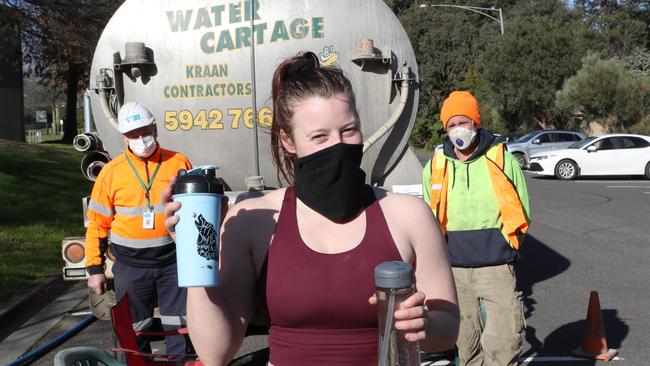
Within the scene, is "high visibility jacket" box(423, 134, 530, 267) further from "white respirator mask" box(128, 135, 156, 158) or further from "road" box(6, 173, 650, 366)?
"white respirator mask" box(128, 135, 156, 158)

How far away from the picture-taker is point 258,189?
207 inches

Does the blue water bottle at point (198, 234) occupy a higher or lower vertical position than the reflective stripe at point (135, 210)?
higher

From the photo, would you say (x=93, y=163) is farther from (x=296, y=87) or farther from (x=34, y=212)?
(x=34, y=212)

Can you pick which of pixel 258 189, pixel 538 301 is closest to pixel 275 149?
pixel 258 189

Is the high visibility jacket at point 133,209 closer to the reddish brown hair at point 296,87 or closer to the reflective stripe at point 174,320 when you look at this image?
the reflective stripe at point 174,320

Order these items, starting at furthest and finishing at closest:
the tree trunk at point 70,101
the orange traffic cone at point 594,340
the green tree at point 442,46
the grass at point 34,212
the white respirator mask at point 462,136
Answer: the green tree at point 442,46 → the tree trunk at point 70,101 → the grass at point 34,212 → the orange traffic cone at point 594,340 → the white respirator mask at point 462,136

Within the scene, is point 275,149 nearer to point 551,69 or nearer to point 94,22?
point 94,22

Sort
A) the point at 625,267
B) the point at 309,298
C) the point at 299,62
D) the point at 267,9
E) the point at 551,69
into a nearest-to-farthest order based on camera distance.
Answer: the point at 309,298, the point at 299,62, the point at 267,9, the point at 625,267, the point at 551,69

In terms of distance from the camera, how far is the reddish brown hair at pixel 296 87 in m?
1.97

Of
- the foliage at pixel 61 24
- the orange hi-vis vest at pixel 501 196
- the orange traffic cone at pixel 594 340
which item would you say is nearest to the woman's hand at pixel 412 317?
the orange hi-vis vest at pixel 501 196

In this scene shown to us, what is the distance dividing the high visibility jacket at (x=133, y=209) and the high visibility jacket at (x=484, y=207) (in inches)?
66.8

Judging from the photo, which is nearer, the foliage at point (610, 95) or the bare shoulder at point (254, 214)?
the bare shoulder at point (254, 214)

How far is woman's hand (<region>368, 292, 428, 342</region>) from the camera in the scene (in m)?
1.64

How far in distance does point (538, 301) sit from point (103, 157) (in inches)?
174
